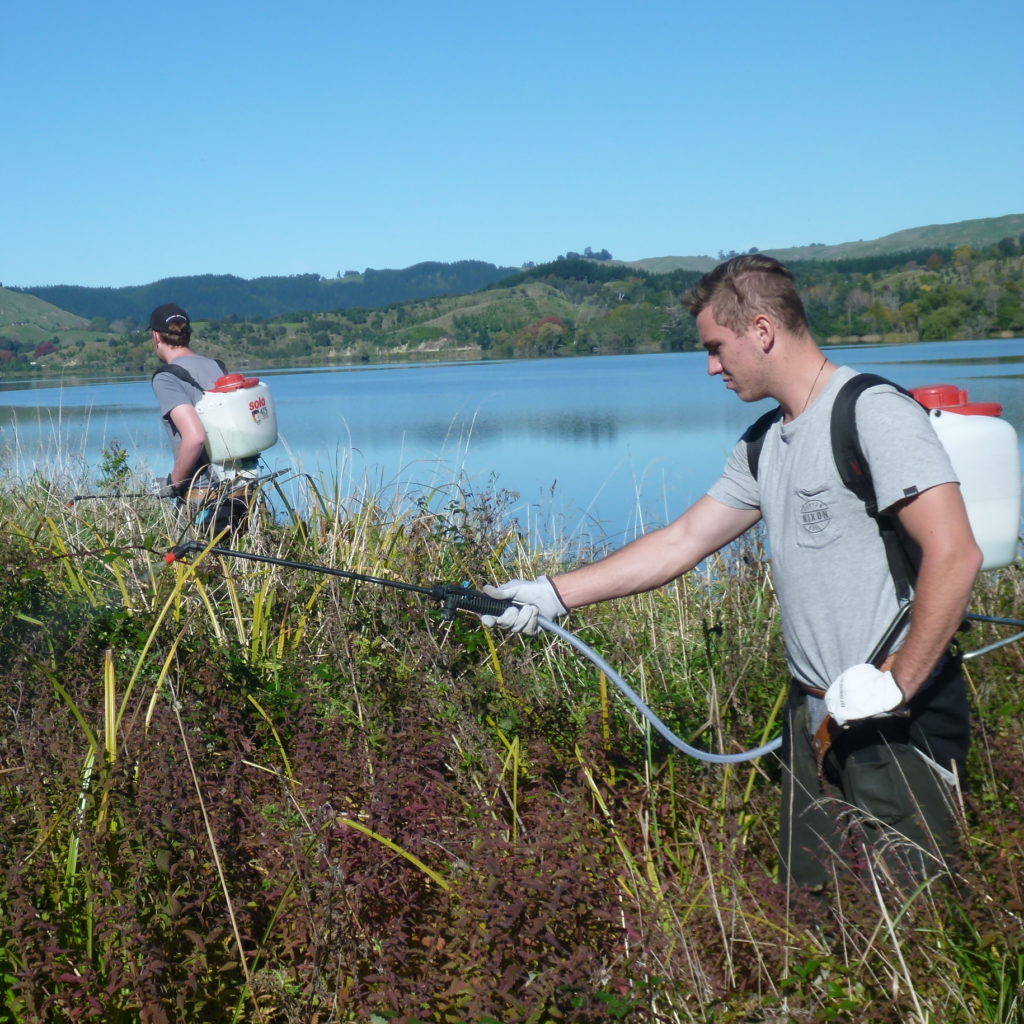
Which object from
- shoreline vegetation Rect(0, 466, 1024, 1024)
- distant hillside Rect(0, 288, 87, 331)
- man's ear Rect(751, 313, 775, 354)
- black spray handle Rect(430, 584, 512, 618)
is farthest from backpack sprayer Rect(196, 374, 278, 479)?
distant hillside Rect(0, 288, 87, 331)

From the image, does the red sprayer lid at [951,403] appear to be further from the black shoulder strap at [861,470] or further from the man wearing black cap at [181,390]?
the man wearing black cap at [181,390]

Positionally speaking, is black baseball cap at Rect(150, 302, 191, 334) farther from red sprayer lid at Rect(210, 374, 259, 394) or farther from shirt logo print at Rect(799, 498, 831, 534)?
shirt logo print at Rect(799, 498, 831, 534)

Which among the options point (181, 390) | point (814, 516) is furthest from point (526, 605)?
point (181, 390)

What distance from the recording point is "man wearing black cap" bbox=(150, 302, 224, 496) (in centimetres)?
595

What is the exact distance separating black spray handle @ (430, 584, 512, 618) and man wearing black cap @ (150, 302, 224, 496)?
9.80 ft

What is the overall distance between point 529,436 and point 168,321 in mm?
11045

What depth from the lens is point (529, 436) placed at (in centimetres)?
1711

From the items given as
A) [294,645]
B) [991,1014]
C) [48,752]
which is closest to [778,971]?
[991,1014]

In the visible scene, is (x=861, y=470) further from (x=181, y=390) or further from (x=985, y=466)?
(x=181, y=390)

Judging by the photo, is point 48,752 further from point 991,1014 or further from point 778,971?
point 991,1014

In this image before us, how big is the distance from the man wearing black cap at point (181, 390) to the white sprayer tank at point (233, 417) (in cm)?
6

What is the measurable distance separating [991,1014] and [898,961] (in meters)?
0.21

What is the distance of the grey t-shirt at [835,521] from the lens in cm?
256

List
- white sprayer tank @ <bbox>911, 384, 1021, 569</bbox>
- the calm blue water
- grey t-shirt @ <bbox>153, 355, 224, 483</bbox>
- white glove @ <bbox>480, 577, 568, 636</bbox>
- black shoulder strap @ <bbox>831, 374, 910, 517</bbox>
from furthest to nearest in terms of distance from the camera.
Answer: the calm blue water
grey t-shirt @ <bbox>153, 355, 224, 483</bbox>
white glove @ <bbox>480, 577, 568, 636</bbox>
white sprayer tank @ <bbox>911, 384, 1021, 569</bbox>
black shoulder strap @ <bbox>831, 374, 910, 517</bbox>
